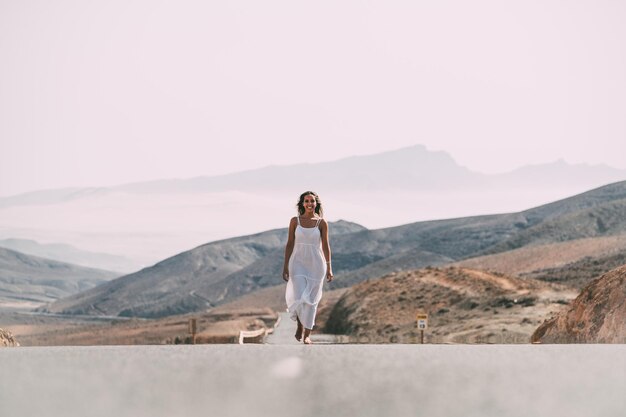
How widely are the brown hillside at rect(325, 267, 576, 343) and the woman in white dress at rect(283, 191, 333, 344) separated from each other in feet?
45.8

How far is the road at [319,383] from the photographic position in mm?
5887

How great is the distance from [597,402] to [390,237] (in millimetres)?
161069

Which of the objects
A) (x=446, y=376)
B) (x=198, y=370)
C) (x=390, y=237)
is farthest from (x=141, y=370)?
(x=390, y=237)

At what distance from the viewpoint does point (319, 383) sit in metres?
6.33

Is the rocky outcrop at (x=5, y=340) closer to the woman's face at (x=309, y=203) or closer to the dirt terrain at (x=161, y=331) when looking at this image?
the woman's face at (x=309, y=203)

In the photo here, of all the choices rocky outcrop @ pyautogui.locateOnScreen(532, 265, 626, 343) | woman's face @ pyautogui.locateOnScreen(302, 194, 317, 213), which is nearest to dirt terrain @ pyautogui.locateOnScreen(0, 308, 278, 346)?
rocky outcrop @ pyautogui.locateOnScreen(532, 265, 626, 343)

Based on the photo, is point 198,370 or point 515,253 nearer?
point 198,370

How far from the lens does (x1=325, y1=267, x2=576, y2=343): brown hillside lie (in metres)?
30.3

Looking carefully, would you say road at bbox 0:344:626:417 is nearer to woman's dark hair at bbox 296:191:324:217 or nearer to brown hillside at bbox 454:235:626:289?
woman's dark hair at bbox 296:191:324:217

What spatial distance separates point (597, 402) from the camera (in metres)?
5.90

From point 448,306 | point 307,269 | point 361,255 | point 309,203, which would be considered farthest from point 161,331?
point 361,255

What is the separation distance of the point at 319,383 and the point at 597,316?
8.65m

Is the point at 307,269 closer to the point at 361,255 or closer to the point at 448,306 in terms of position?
the point at 448,306

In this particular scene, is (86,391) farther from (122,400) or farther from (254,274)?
(254,274)
